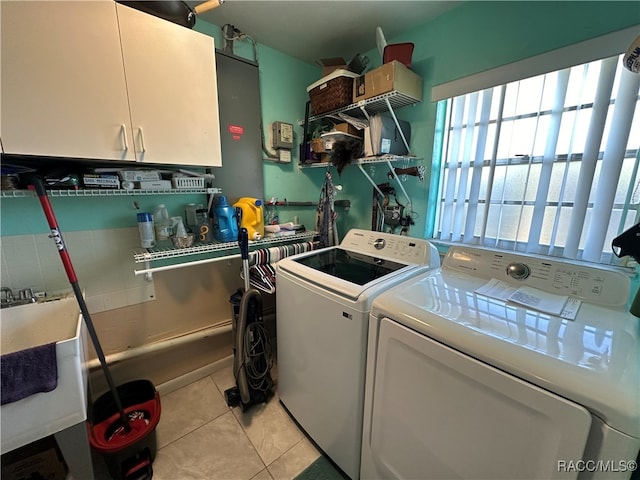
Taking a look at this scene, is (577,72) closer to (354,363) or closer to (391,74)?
(391,74)

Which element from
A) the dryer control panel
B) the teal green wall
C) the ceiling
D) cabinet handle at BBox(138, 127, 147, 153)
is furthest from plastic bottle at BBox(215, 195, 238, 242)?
the dryer control panel

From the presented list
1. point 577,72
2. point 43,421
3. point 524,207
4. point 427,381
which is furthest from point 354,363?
point 577,72

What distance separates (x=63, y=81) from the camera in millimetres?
1073

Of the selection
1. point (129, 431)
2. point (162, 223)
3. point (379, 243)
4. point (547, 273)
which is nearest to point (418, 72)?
point (379, 243)

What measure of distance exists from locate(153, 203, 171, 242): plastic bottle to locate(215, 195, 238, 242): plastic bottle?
30cm

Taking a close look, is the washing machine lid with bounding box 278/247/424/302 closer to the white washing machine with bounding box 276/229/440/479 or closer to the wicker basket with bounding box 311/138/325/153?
the white washing machine with bounding box 276/229/440/479

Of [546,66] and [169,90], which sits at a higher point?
[546,66]

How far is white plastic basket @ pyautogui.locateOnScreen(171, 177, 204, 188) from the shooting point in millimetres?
1466

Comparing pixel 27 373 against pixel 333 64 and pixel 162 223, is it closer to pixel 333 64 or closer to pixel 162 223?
pixel 162 223

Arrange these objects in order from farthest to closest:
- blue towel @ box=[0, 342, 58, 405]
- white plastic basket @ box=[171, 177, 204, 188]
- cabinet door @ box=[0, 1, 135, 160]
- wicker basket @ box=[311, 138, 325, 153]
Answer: wicker basket @ box=[311, 138, 325, 153], white plastic basket @ box=[171, 177, 204, 188], cabinet door @ box=[0, 1, 135, 160], blue towel @ box=[0, 342, 58, 405]

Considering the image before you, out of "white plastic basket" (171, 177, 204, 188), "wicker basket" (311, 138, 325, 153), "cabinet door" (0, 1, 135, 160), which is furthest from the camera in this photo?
"wicker basket" (311, 138, 325, 153)

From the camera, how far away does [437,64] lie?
1689 mm

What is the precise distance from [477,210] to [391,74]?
102 centimetres

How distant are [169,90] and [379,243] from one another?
1492mm
